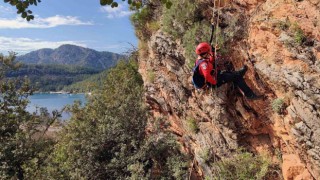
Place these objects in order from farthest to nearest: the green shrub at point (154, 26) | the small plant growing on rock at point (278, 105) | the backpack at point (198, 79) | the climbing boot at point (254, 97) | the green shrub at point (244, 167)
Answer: the green shrub at point (154, 26), the green shrub at point (244, 167), the climbing boot at point (254, 97), the backpack at point (198, 79), the small plant growing on rock at point (278, 105)

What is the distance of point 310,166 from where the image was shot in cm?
759

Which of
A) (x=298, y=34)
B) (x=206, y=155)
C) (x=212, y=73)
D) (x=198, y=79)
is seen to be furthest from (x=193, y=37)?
(x=206, y=155)

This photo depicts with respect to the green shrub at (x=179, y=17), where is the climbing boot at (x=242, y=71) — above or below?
below

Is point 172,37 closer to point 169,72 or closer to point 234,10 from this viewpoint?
point 169,72

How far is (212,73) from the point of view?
8.35 metres

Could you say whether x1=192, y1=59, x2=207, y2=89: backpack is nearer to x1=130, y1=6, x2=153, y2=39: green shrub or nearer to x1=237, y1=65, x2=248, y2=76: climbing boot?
x1=237, y1=65, x2=248, y2=76: climbing boot

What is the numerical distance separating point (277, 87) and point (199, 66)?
6.76 ft

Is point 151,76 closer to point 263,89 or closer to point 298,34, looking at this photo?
point 263,89

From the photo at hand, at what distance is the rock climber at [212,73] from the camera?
8.04 meters

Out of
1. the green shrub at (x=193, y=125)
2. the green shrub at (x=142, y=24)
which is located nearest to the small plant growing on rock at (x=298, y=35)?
the green shrub at (x=193, y=125)

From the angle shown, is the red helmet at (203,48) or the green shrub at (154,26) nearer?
the red helmet at (203,48)

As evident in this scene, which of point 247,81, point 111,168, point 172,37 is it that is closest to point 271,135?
point 247,81

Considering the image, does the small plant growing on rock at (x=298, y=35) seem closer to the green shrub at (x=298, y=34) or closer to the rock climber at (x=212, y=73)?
the green shrub at (x=298, y=34)

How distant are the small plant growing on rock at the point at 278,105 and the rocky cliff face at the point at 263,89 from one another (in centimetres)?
3
